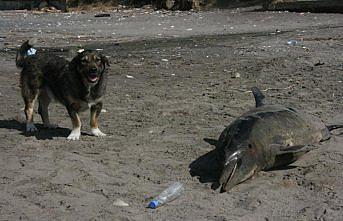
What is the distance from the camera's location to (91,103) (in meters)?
6.54

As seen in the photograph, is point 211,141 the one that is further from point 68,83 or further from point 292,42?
point 292,42

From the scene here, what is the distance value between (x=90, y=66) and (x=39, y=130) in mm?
1243

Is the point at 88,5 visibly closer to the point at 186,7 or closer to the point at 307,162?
the point at 186,7

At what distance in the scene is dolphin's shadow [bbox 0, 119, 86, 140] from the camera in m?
6.69

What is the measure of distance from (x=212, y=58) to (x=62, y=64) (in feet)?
19.3

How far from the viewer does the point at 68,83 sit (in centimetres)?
653

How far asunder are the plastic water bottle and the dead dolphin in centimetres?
35

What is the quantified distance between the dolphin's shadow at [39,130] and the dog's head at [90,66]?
81cm

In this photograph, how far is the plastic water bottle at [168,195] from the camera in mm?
4398

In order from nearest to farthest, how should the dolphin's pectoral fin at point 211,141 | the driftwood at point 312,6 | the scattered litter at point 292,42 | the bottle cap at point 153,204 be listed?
the bottle cap at point 153,204 < the dolphin's pectoral fin at point 211,141 < the scattered litter at point 292,42 < the driftwood at point 312,6

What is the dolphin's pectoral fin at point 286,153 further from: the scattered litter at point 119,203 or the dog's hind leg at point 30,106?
the dog's hind leg at point 30,106

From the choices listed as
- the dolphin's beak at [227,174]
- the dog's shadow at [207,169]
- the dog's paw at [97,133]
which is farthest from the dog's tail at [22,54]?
the dolphin's beak at [227,174]

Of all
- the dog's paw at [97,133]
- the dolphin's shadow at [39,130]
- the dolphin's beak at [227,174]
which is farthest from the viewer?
the dolphin's shadow at [39,130]

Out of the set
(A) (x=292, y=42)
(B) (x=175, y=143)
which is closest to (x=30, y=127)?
(B) (x=175, y=143)
